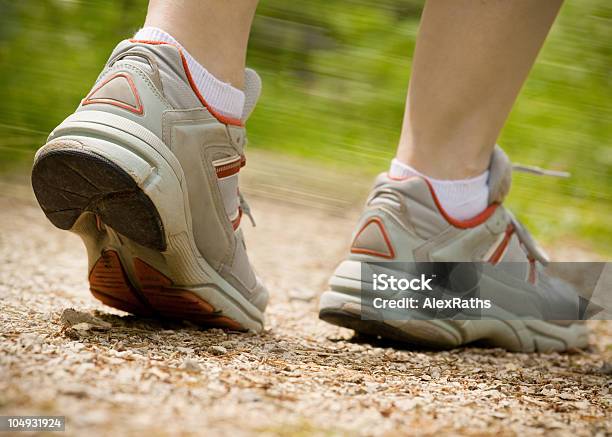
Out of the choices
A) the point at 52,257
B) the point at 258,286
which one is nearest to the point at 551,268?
the point at 258,286

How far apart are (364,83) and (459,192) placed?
1573 mm

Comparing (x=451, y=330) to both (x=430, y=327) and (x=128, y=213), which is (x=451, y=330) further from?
(x=128, y=213)

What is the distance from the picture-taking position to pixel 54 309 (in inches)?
45.5

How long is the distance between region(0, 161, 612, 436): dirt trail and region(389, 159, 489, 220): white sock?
0.26 meters

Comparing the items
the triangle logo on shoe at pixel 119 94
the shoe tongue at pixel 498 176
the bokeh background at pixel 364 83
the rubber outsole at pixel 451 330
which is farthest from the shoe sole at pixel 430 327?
the bokeh background at pixel 364 83

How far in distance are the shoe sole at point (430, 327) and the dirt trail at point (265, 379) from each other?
27 mm

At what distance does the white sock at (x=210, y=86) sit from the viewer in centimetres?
101

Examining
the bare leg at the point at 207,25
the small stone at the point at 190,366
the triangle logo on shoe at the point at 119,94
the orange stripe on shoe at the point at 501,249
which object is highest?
the bare leg at the point at 207,25

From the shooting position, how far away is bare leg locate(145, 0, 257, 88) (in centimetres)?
99

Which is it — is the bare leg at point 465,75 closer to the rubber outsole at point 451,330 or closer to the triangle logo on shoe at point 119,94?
the rubber outsole at point 451,330

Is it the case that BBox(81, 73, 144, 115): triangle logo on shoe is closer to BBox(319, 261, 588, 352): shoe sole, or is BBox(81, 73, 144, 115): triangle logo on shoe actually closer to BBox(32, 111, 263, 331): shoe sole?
BBox(32, 111, 263, 331): shoe sole

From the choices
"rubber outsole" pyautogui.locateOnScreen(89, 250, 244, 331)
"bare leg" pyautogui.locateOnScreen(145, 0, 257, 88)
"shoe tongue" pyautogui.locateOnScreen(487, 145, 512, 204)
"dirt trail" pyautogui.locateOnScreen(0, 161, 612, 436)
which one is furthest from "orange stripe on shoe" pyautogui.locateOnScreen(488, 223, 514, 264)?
"bare leg" pyautogui.locateOnScreen(145, 0, 257, 88)

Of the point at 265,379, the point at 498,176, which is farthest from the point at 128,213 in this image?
the point at 498,176

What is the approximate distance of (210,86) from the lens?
103 cm
